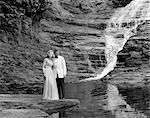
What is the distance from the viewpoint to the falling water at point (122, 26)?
25.7 metres

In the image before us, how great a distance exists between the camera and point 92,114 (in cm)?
1102

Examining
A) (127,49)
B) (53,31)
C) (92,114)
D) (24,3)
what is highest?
(24,3)

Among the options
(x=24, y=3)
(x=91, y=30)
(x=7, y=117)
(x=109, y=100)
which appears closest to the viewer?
(x=7, y=117)

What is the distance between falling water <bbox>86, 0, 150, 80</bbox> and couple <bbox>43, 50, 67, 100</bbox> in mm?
10806

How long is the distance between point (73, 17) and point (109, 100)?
1707cm

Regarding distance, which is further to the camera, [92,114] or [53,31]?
[53,31]

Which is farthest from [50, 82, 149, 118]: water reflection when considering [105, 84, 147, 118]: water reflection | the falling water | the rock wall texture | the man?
the falling water

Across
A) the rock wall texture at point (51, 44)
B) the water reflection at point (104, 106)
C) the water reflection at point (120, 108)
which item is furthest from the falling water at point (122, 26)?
the water reflection at point (120, 108)

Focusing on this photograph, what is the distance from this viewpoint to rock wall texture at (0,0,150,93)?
23.1 metres

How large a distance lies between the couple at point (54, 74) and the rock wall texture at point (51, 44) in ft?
23.4

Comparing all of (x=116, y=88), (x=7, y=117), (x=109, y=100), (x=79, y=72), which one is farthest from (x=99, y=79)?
(x=7, y=117)

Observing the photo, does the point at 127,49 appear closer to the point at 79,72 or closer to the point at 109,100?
the point at 79,72

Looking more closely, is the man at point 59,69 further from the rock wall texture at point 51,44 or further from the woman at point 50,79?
the rock wall texture at point 51,44

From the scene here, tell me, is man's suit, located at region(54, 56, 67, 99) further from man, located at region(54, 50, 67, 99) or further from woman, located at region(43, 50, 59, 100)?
woman, located at region(43, 50, 59, 100)
